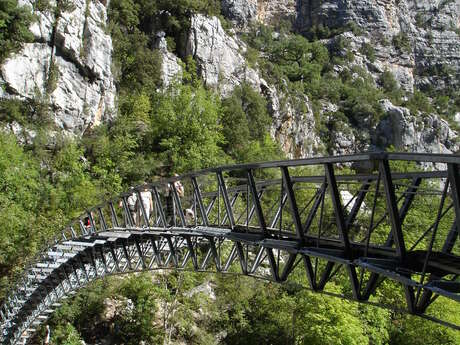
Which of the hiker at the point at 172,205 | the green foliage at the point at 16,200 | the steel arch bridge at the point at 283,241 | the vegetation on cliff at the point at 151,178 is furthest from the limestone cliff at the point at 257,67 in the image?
the hiker at the point at 172,205

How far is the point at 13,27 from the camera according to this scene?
96.4ft

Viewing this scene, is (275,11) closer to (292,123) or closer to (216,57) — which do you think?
(292,123)

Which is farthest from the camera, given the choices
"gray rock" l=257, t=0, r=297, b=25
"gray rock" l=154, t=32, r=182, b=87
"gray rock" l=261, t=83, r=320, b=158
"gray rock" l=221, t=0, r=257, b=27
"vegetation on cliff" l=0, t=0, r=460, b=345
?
"gray rock" l=257, t=0, r=297, b=25

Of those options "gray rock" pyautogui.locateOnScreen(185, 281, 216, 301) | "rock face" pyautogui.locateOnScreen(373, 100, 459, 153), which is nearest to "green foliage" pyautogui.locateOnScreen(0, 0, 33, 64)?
"gray rock" pyautogui.locateOnScreen(185, 281, 216, 301)

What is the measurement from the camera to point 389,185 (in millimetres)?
5883

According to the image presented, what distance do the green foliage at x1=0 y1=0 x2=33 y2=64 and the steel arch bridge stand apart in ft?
41.0

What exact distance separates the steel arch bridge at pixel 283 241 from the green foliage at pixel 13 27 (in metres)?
12.5

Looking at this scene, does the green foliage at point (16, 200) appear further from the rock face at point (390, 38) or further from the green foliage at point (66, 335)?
the rock face at point (390, 38)

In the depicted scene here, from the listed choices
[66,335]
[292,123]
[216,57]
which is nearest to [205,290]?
[66,335]

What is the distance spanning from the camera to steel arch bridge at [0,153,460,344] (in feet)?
20.6

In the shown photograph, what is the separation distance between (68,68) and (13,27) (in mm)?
4418

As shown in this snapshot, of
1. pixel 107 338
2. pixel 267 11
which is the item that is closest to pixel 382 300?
pixel 107 338

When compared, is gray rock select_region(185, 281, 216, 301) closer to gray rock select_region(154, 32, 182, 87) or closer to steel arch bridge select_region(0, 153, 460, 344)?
steel arch bridge select_region(0, 153, 460, 344)

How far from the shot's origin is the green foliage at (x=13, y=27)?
93.7ft
